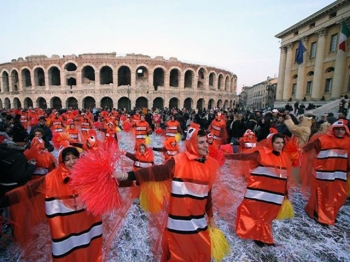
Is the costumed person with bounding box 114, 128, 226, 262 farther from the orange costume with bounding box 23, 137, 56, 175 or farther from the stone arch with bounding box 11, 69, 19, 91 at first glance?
the stone arch with bounding box 11, 69, 19, 91

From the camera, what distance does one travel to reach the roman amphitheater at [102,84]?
3441 cm

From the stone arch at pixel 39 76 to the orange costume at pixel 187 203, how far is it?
4252 cm

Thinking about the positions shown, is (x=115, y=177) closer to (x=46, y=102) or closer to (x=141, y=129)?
(x=141, y=129)

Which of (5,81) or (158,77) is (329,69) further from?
(5,81)

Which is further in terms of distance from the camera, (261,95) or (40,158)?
(261,95)

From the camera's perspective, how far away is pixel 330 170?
404 centimetres

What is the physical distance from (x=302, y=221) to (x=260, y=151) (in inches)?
88.3

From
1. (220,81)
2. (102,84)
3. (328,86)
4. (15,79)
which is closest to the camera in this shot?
(328,86)

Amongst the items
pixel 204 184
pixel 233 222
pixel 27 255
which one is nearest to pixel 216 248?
pixel 204 184

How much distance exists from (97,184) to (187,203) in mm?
947

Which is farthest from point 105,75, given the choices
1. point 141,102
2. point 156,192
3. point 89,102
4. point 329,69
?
point 156,192

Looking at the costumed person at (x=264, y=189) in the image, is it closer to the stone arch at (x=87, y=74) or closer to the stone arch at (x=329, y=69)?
the stone arch at (x=329, y=69)

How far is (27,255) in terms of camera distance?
3.04 m

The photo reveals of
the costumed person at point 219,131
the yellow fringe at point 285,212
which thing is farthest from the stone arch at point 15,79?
the yellow fringe at point 285,212
